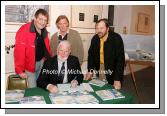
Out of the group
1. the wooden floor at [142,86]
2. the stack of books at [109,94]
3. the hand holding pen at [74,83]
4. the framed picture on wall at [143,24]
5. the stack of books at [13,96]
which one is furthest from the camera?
the wooden floor at [142,86]

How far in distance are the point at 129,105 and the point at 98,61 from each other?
0.43m

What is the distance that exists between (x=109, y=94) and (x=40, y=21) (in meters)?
0.76

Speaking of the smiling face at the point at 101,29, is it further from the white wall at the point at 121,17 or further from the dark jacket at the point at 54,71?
the dark jacket at the point at 54,71

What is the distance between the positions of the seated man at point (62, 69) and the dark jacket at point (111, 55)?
0.49ft

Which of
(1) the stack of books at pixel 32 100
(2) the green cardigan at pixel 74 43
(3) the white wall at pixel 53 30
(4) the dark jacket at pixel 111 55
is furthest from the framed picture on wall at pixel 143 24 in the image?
(1) the stack of books at pixel 32 100

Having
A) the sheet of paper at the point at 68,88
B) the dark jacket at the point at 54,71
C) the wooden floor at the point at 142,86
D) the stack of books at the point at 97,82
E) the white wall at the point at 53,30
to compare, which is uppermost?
the white wall at the point at 53,30

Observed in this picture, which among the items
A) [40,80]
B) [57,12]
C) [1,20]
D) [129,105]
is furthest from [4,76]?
[129,105]

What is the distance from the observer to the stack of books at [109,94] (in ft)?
4.81

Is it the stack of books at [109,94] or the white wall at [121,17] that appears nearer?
the stack of books at [109,94]

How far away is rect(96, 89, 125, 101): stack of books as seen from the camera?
1.47 m

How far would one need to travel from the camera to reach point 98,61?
179 centimetres

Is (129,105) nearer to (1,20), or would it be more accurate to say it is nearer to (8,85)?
(8,85)

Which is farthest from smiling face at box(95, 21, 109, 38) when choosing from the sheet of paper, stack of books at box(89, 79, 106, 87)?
the sheet of paper

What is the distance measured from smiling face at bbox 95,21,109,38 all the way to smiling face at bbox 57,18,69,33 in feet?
0.80
